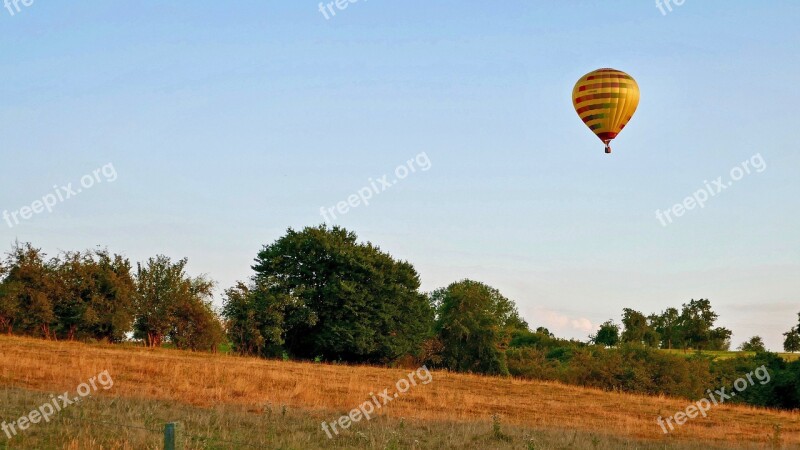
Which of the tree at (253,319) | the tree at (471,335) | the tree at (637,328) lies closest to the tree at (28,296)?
the tree at (253,319)

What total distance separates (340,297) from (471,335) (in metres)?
11.7

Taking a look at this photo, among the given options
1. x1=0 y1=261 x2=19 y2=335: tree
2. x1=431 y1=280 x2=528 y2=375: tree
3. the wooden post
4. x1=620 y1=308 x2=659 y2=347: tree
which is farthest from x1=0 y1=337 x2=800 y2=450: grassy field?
x1=620 y1=308 x2=659 y2=347: tree

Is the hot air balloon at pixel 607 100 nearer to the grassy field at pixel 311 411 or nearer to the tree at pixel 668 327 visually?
the grassy field at pixel 311 411

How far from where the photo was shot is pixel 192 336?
52625 mm

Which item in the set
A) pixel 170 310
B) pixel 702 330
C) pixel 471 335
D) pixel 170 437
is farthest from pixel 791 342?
pixel 170 437

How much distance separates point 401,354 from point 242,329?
11.4 m

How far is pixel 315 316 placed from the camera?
5353cm

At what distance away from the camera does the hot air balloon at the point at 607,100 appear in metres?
34.8

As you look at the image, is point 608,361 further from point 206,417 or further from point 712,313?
point 712,313

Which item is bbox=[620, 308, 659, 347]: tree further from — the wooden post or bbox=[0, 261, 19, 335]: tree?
the wooden post

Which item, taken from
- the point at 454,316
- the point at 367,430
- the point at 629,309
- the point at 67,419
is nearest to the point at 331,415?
the point at 367,430

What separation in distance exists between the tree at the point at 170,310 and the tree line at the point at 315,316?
0.07m

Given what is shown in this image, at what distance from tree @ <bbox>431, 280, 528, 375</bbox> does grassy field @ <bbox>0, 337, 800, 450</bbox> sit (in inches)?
640

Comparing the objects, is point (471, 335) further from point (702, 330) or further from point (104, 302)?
point (702, 330)
